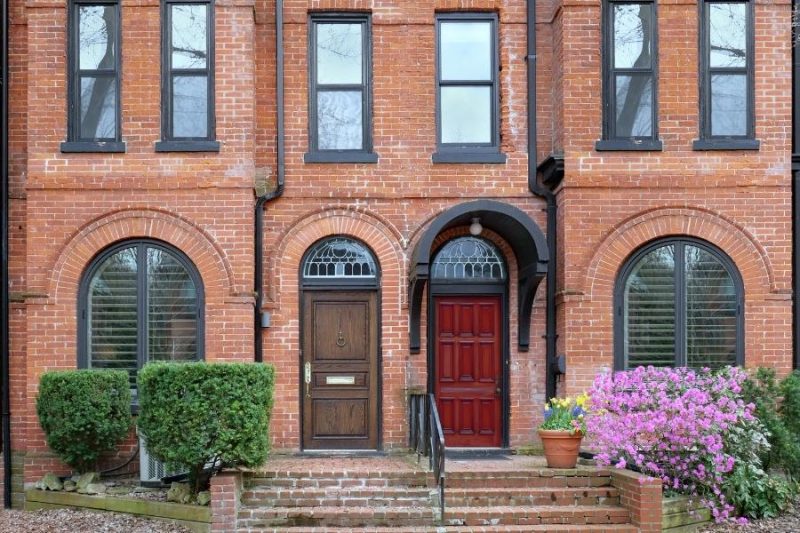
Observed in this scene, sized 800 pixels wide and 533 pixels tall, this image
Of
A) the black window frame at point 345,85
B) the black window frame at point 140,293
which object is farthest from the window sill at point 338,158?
the black window frame at point 140,293

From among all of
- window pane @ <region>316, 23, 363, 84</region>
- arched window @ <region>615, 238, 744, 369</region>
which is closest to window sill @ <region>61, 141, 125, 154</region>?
window pane @ <region>316, 23, 363, 84</region>

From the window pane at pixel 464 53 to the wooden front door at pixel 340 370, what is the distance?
3.11 meters

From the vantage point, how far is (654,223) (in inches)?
525

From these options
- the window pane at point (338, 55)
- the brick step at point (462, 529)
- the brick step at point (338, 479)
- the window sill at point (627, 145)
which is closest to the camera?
the brick step at point (462, 529)

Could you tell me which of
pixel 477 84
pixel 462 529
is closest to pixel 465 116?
pixel 477 84

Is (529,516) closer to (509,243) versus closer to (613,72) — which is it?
(509,243)

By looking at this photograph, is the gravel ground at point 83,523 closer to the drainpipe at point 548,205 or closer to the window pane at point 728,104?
the drainpipe at point 548,205

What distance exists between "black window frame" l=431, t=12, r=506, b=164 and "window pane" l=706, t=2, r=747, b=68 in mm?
2707

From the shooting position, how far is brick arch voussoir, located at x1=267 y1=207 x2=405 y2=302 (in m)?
13.7

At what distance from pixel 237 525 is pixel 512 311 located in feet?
15.5

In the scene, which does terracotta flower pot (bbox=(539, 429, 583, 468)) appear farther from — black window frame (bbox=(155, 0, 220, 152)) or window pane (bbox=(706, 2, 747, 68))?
black window frame (bbox=(155, 0, 220, 152))

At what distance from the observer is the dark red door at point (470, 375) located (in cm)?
1396

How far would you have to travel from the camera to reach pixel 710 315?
1335 cm

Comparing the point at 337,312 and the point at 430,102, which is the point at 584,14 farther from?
the point at 337,312
